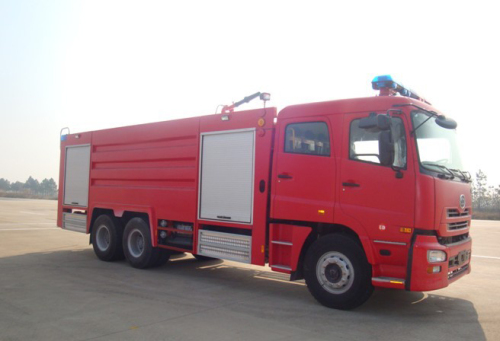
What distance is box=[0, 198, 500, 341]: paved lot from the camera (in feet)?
16.8

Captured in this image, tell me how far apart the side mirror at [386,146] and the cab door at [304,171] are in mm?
775

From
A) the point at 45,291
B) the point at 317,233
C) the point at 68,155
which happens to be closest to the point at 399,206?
the point at 317,233

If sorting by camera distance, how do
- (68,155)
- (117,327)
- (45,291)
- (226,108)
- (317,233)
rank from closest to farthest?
(117,327) → (317,233) → (45,291) → (226,108) → (68,155)

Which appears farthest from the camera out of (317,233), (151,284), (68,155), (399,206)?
(68,155)

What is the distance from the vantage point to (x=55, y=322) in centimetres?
542

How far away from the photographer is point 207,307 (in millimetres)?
6254

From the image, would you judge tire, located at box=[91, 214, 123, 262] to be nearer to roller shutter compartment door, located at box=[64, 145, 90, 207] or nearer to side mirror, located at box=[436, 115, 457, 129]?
roller shutter compartment door, located at box=[64, 145, 90, 207]

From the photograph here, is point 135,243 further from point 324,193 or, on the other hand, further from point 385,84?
point 385,84

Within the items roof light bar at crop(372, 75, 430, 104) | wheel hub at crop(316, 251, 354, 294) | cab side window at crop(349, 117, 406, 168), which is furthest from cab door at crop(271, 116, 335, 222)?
roof light bar at crop(372, 75, 430, 104)

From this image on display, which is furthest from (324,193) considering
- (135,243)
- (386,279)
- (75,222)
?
(75,222)

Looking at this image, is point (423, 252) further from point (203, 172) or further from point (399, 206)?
point (203, 172)

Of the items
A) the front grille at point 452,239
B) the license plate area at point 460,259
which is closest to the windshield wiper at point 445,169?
the front grille at point 452,239

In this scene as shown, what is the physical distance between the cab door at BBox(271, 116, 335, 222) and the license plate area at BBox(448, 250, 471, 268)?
1.66m

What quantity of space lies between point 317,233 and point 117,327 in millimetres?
2995
